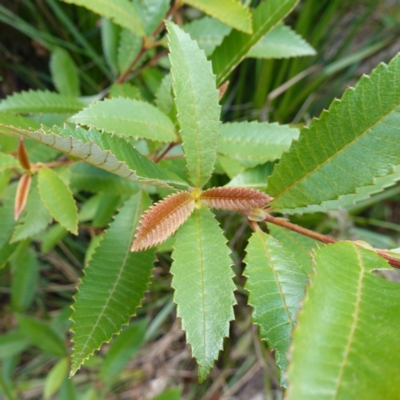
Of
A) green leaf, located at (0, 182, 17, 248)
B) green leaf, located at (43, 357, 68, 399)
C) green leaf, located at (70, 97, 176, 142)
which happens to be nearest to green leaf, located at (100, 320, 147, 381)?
green leaf, located at (43, 357, 68, 399)

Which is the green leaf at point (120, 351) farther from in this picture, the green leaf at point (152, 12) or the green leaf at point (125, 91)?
the green leaf at point (152, 12)

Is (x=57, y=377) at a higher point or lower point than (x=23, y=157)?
lower

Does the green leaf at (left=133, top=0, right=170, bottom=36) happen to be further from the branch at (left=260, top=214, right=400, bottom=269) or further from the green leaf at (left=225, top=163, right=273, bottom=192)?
the branch at (left=260, top=214, right=400, bottom=269)

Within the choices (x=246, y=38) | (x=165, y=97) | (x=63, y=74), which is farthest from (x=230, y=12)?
(x=63, y=74)

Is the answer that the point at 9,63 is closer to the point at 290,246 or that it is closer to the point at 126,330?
the point at 126,330

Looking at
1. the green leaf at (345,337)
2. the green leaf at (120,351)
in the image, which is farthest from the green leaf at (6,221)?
the green leaf at (120,351)

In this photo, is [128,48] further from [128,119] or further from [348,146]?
[348,146]
